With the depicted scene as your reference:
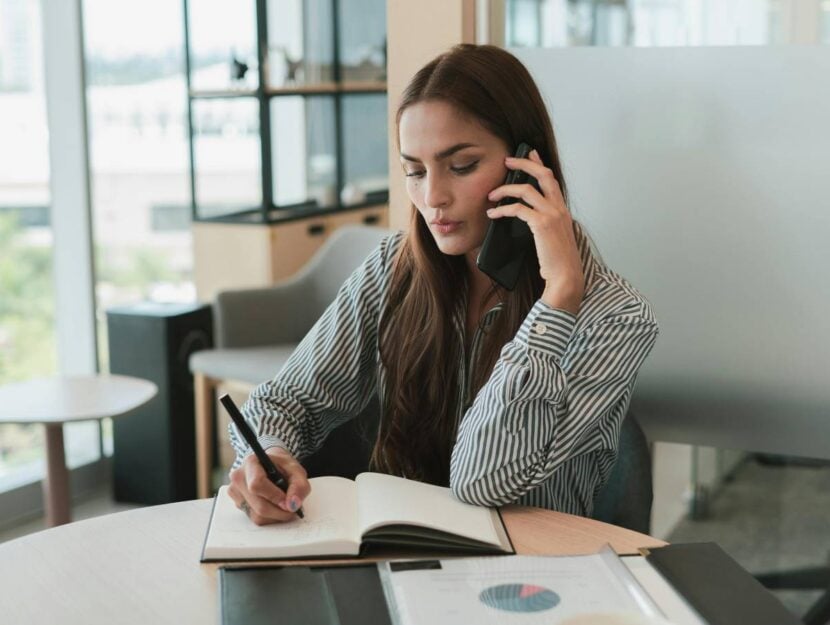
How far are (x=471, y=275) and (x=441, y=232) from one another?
19 cm

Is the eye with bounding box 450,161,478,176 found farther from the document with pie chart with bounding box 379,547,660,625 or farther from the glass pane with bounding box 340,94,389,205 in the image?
the glass pane with bounding box 340,94,389,205

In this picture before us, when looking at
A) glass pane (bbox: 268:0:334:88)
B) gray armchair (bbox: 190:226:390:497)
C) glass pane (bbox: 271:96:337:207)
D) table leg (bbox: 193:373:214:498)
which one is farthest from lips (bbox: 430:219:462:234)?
glass pane (bbox: 271:96:337:207)

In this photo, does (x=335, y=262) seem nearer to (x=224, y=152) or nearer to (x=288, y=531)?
(x=224, y=152)

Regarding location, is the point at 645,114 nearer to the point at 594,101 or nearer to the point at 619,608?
the point at 594,101

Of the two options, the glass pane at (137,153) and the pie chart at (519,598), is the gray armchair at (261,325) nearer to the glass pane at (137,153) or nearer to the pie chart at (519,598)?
the glass pane at (137,153)

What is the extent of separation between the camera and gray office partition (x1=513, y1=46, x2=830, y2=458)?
1.82 metres

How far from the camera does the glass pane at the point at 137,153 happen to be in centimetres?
→ 393

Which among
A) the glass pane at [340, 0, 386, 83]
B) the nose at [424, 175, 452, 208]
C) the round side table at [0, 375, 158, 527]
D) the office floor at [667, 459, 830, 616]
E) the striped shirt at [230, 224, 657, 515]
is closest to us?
the striped shirt at [230, 224, 657, 515]

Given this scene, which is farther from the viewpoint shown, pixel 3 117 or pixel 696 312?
pixel 3 117

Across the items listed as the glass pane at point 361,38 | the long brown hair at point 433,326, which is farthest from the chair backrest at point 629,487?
the glass pane at point 361,38

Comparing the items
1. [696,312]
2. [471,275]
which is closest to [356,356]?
[471,275]

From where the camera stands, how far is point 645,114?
1938 mm

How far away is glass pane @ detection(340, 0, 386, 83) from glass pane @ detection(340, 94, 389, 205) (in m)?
0.11

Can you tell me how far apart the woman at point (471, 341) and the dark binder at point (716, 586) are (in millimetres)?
283
